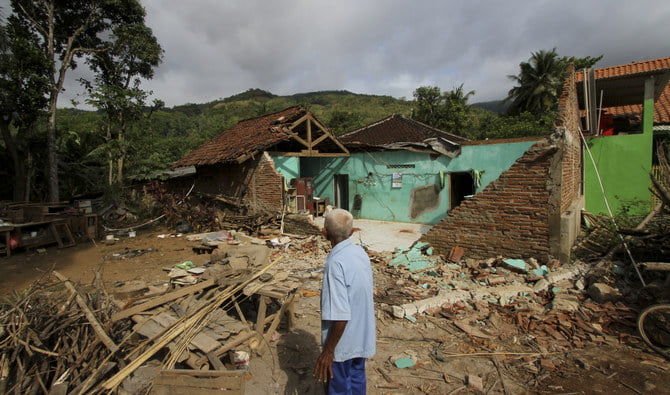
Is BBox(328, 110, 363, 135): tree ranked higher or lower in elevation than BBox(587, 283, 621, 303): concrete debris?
higher

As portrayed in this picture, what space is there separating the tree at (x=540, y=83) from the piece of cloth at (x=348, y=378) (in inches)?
1250

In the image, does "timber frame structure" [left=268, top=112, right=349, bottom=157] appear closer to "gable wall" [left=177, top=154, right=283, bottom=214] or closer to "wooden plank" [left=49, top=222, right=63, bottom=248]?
"gable wall" [left=177, top=154, right=283, bottom=214]

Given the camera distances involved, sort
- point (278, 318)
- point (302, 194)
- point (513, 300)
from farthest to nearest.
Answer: point (302, 194) → point (513, 300) → point (278, 318)

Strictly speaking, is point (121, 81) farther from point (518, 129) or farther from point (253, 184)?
point (518, 129)

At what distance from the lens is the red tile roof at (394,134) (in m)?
13.2

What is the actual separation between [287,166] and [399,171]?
14.5 feet

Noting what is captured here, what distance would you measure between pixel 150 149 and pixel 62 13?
740 cm

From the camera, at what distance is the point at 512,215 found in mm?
6738

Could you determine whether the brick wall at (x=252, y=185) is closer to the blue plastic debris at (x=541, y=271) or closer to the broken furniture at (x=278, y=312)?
the broken furniture at (x=278, y=312)

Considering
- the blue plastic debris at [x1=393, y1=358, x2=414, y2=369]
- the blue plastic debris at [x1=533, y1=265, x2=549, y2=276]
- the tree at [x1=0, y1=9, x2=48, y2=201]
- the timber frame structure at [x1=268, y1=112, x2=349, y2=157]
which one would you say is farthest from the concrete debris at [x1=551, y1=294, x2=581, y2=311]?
the tree at [x1=0, y1=9, x2=48, y2=201]

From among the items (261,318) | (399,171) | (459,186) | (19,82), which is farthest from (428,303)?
(19,82)

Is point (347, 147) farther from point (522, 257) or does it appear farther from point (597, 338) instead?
point (597, 338)

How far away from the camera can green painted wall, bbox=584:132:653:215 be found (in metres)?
9.73

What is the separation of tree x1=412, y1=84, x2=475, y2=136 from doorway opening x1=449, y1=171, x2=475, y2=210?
11199mm
